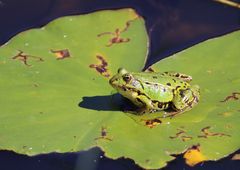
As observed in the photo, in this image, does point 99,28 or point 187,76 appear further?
point 99,28

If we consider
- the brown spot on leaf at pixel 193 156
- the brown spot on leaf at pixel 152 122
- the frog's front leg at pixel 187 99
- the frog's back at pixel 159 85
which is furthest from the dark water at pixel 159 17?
the brown spot on leaf at pixel 193 156

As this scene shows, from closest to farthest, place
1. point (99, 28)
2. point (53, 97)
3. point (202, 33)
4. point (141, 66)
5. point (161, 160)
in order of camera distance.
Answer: point (161, 160)
point (53, 97)
point (141, 66)
point (99, 28)
point (202, 33)

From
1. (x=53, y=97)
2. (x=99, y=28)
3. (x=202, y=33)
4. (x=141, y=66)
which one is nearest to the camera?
(x=53, y=97)

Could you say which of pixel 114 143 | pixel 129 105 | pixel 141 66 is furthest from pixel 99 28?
pixel 114 143

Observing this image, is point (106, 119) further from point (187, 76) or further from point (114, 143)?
point (187, 76)

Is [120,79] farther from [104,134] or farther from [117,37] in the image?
[117,37]

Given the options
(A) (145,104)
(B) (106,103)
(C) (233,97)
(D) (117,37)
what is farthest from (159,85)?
(D) (117,37)
